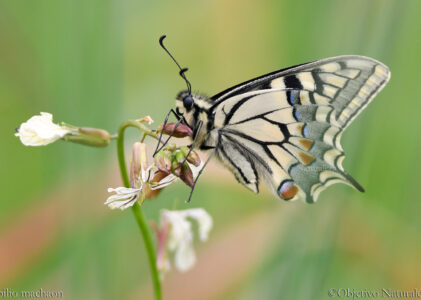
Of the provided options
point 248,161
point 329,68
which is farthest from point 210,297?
point 329,68

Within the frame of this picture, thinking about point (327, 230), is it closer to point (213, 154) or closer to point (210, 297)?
point (213, 154)

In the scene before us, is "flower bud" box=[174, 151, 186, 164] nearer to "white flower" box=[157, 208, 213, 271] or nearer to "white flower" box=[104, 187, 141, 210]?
"white flower" box=[104, 187, 141, 210]

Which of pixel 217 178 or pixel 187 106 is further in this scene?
pixel 217 178

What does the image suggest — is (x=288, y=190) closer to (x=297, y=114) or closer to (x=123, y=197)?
(x=297, y=114)

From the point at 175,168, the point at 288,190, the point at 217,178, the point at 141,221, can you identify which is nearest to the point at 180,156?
the point at 175,168

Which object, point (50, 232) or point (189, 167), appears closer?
point (189, 167)

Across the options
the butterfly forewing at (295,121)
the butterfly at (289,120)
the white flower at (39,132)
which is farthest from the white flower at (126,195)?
the butterfly forewing at (295,121)

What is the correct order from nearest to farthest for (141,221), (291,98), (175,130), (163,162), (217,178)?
(141,221), (163,162), (175,130), (291,98), (217,178)
